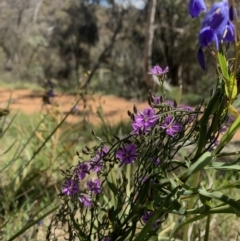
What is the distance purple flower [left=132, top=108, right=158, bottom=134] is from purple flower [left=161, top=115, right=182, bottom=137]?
0.09 ft

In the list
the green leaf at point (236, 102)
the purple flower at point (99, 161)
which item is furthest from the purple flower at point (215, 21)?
the purple flower at point (99, 161)

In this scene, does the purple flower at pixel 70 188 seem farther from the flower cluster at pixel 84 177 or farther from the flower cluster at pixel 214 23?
the flower cluster at pixel 214 23

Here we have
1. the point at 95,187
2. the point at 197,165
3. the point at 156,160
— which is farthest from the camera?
the point at 95,187

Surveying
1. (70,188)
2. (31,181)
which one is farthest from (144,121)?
(31,181)

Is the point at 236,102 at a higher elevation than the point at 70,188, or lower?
higher

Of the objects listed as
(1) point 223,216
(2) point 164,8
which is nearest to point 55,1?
(2) point 164,8

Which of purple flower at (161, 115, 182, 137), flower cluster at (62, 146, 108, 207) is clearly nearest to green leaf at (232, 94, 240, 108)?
purple flower at (161, 115, 182, 137)

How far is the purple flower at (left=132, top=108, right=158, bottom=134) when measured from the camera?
107 cm

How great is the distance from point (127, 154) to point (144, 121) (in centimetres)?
8

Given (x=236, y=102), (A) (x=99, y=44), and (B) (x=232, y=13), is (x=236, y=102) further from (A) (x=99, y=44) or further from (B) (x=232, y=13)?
(A) (x=99, y=44)

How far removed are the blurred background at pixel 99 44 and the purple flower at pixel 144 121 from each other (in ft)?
43.4

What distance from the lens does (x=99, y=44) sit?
24344 mm

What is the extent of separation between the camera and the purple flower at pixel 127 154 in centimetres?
109

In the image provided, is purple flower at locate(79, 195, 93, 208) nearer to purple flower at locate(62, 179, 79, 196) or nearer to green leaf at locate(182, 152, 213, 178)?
purple flower at locate(62, 179, 79, 196)
